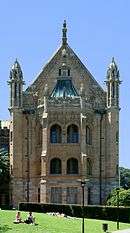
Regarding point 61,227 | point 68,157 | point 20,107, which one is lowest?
point 61,227

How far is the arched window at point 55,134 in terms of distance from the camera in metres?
94.6

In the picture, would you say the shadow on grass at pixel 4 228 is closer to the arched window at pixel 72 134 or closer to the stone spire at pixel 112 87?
the arched window at pixel 72 134

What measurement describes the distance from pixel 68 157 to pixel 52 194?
16.5 feet

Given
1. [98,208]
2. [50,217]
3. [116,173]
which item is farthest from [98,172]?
[50,217]

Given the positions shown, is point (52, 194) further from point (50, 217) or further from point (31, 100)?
point (50, 217)

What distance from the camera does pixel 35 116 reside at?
97.0m

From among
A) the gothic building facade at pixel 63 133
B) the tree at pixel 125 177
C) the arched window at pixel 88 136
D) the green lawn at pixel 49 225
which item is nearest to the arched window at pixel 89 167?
the gothic building facade at pixel 63 133

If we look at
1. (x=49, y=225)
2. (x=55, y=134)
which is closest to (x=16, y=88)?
(x=55, y=134)

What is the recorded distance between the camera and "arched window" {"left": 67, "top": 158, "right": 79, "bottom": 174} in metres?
94.3

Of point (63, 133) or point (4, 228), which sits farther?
point (63, 133)

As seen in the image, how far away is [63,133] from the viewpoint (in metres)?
94.2

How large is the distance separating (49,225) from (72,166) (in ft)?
103

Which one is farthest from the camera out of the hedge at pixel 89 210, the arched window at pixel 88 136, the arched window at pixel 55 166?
the arched window at pixel 88 136

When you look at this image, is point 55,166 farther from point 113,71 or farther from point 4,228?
point 4,228
